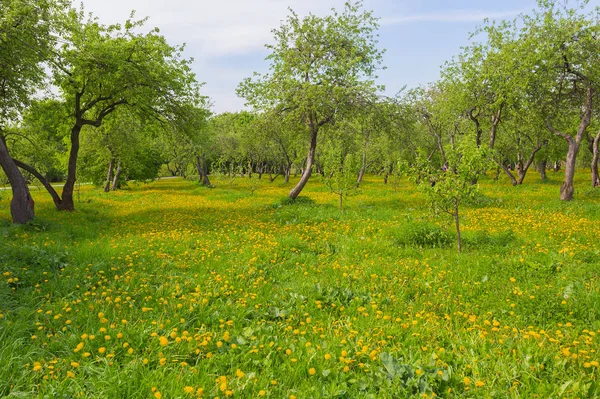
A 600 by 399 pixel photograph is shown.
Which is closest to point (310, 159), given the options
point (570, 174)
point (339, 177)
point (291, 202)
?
point (291, 202)

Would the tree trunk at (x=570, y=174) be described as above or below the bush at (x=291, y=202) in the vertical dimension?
above

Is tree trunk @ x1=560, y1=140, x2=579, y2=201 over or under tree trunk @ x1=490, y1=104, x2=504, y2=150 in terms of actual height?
under

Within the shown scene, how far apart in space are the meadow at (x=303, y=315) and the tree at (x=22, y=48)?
2.15 meters

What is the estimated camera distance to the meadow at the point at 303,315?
3910 millimetres

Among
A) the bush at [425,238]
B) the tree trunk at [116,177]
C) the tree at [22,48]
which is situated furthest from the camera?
the tree trunk at [116,177]

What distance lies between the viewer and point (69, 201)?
17.1 m

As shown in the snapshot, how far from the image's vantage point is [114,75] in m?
14.6

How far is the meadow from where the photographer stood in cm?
391

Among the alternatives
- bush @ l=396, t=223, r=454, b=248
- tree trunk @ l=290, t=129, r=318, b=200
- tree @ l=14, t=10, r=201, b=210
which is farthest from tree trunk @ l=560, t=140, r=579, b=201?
tree @ l=14, t=10, r=201, b=210

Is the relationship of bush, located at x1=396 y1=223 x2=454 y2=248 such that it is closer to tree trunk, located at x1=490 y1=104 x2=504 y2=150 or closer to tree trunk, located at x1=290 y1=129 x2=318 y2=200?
tree trunk, located at x1=290 y1=129 x2=318 y2=200

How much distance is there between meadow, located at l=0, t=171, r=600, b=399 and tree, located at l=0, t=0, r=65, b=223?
2148 mm

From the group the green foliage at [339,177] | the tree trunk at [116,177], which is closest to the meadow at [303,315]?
the green foliage at [339,177]

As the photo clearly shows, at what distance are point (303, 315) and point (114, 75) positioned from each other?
14.3 meters

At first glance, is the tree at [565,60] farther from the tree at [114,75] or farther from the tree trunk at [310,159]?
the tree at [114,75]
